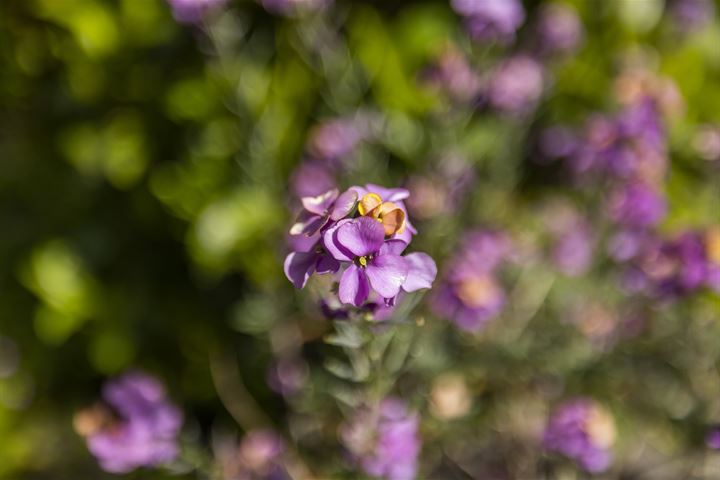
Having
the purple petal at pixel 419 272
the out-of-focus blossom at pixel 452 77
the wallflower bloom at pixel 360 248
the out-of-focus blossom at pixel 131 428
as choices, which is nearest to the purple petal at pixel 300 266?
the wallflower bloom at pixel 360 248

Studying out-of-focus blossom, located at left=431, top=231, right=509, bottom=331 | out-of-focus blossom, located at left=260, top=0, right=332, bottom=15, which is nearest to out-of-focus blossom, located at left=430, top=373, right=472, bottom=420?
out-of-focus blossom, located at left=431, top=231, right=509, bottom=331

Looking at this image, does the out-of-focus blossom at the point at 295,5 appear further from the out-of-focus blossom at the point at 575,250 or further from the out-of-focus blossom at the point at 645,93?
the out-of-focus blossom at the point at 575,250

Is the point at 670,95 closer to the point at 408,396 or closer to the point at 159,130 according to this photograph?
the point at 408,396

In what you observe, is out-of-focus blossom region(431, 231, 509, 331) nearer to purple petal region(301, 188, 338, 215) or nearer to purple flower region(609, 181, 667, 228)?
purple flower region(609, 181, 667, 228)

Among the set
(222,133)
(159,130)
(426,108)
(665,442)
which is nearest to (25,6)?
(159,130)

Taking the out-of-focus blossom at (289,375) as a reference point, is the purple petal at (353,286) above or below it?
above
